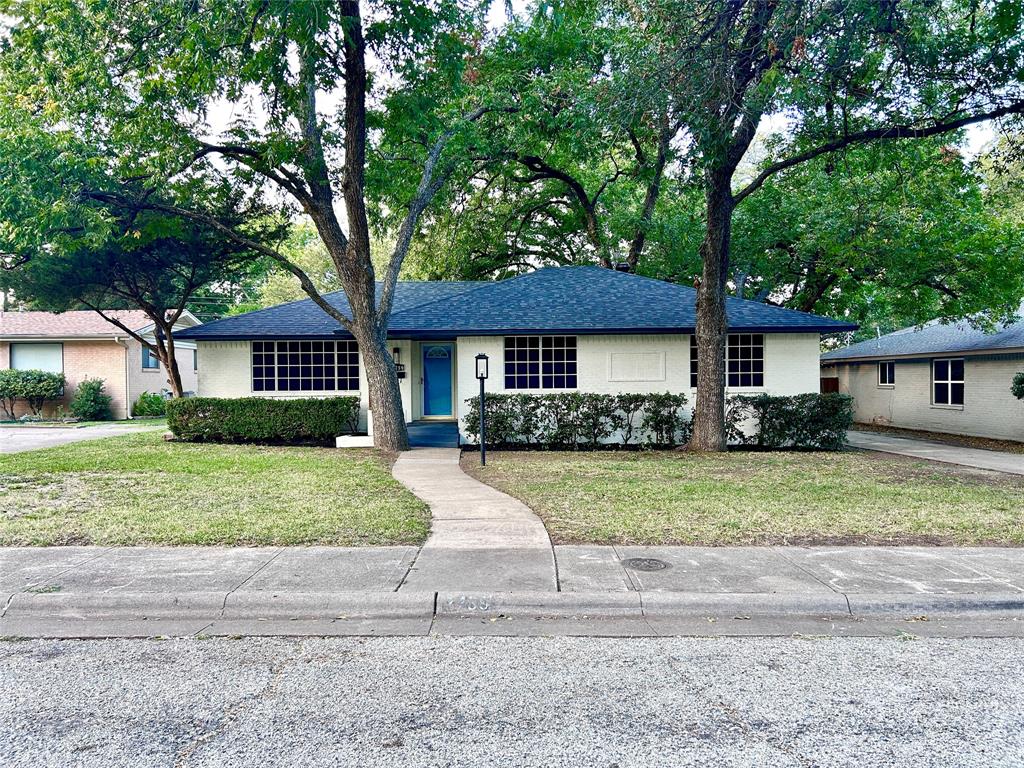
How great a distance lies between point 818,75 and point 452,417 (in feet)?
37.8

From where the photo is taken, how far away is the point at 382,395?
537 inches

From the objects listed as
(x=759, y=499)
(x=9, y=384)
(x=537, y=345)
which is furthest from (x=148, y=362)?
(x=759, y=499)

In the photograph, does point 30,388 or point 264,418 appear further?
point 30,388

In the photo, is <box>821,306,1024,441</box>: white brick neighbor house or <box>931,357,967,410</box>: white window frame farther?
<box>931,357,967,410</box>: white window frame

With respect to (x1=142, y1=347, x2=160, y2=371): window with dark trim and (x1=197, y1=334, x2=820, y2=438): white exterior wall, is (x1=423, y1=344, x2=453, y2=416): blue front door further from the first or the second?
(x1=142, y1=347, x2=160, y2=371): window with dark trim

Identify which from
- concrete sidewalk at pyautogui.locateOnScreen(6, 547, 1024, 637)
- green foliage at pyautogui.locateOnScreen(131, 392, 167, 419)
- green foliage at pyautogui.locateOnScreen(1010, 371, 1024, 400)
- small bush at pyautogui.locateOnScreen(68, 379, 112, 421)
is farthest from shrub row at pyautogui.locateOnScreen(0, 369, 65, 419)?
green foliage at pyautogui.locateOnScreen(1010, 371, 1024, 400)

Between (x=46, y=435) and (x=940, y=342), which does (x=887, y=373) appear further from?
(x=46, y=435)

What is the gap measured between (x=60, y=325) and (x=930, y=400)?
30.6 metres

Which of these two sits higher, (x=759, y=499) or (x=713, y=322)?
(x=713, y=322)

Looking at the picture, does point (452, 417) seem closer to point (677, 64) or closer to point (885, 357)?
point (677, 64)

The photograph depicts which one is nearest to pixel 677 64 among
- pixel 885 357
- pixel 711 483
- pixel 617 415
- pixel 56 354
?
pixel 711 483

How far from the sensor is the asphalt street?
9.80 feet

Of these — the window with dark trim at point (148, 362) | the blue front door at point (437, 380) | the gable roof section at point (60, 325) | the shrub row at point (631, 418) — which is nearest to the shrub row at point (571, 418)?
the shrub row at point (631, 418)

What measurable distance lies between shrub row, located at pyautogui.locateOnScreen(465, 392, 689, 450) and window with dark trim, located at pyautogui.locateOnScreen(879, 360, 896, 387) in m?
11.0
